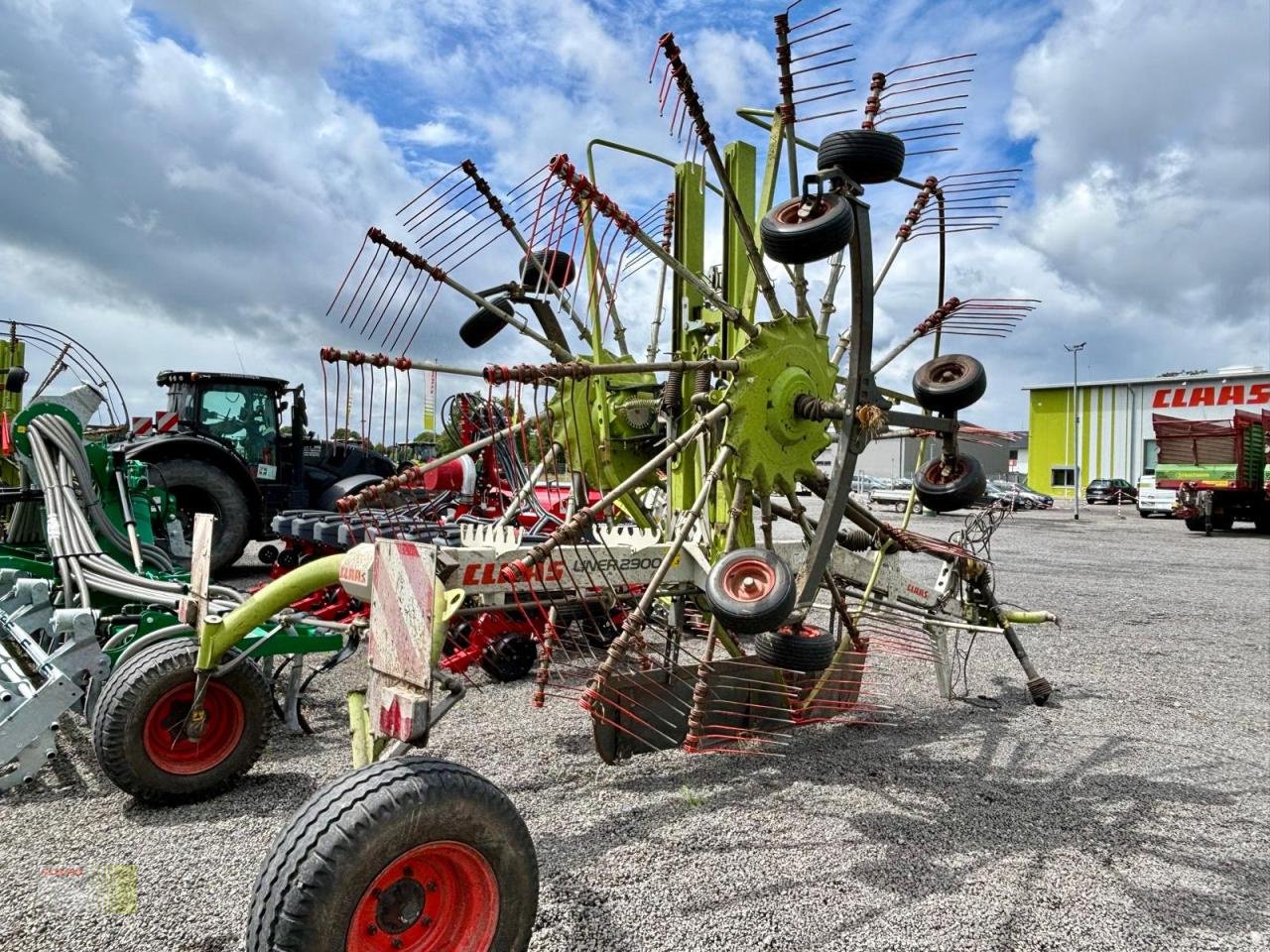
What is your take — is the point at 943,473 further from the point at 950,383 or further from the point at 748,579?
the point at 748,579

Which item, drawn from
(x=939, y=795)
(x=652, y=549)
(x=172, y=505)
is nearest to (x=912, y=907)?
(x=939, y=795)

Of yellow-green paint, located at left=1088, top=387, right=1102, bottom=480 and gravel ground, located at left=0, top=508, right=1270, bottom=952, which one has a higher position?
yellow-green paint, located at left=1088, top=387, right=1102, bottom=480

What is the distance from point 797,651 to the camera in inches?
139

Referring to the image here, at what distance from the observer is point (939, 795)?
4098 mm

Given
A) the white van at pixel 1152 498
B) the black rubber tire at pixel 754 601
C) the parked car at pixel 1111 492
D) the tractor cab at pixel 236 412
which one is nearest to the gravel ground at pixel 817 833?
the black rubber tire at pixel 754 601

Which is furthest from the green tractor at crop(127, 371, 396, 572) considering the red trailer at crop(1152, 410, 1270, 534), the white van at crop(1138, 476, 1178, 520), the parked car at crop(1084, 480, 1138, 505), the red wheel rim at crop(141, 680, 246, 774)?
the parked car at crop(1084, 480, 1138, 505)

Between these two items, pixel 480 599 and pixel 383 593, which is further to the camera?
pixel 480 599

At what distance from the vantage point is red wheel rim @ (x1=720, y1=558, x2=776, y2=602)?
3.32 metres

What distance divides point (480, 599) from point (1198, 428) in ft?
77.8

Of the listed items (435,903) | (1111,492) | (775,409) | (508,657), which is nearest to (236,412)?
(508,657)

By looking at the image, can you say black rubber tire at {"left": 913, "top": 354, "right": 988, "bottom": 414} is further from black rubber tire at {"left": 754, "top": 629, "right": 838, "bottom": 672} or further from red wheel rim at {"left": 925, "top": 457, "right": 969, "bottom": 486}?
black rubber tire at {"left": 754, "top": 629, "right": 838, "bottom": 672}

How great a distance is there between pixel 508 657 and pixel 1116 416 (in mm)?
42545

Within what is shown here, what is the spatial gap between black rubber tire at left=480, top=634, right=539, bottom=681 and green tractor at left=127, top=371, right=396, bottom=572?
4737 mm

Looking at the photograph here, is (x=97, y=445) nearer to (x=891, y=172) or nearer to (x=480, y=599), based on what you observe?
(x=480, y=599)
